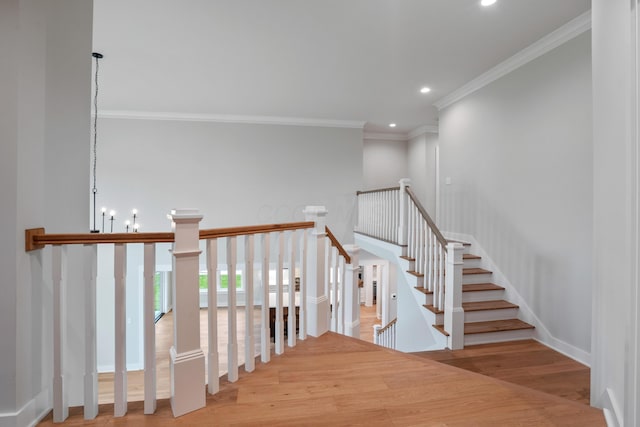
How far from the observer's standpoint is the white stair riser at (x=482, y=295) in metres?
3.62

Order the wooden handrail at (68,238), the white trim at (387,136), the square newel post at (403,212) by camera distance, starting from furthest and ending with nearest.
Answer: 1. the white trim at (387,136)
2. the square newel post at (403,212)
3. the wooden handrail at (68,238)

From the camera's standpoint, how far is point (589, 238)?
2.79m

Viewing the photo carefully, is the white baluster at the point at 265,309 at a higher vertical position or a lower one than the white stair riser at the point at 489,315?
higher

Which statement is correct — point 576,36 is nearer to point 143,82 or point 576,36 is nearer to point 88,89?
point 88,89

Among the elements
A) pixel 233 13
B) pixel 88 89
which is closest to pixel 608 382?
pixel 88 89

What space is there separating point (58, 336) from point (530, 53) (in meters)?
4.66

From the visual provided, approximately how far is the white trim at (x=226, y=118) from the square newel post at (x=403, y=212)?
2405mm

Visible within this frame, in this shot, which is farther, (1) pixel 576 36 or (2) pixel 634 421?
(1) pixel 576 36

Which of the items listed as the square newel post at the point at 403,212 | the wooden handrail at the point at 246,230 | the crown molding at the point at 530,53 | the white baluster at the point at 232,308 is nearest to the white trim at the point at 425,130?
the crown molding at the point at 530,53

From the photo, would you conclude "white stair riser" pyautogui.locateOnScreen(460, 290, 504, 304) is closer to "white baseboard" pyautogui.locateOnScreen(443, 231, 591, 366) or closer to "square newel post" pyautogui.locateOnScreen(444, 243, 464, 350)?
"white baseboard" pyautogui.locateOnScreen(443, 231, 591, 366)

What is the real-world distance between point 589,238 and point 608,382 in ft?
6.05

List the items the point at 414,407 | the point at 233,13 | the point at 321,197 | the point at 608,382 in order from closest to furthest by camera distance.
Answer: the point at 608,382, the point at 414,407, the point at 233,13, the point at 321,197

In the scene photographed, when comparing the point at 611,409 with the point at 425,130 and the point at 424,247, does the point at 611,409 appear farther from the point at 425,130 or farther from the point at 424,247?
the point at 425,130

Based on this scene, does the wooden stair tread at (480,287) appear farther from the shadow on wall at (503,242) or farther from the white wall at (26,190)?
the white wall at (26,190)
